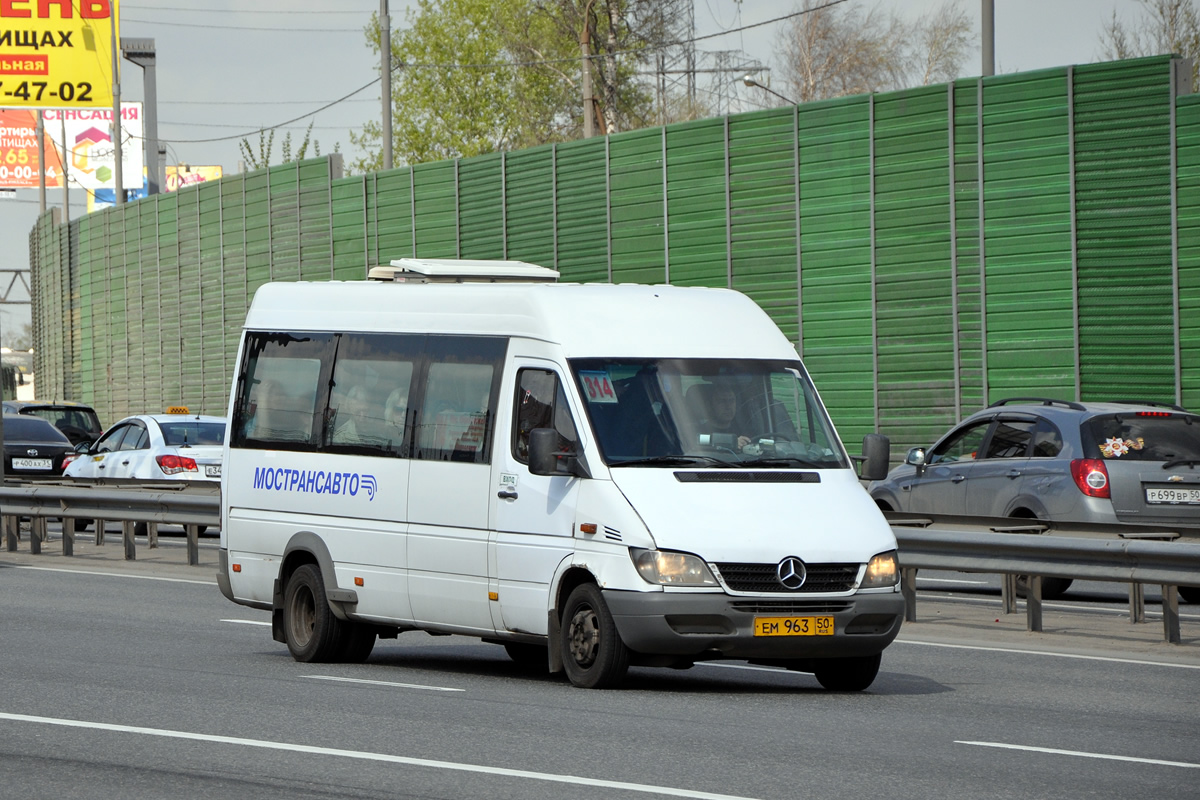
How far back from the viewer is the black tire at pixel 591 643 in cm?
1048

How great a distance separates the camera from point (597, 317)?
11438mm

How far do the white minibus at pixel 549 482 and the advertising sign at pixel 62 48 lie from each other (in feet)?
121

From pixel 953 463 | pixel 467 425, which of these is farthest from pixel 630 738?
pixel 953 463

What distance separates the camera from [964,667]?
12.5 metres

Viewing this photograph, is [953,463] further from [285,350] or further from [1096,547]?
[285,350]

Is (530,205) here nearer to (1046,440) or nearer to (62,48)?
(1046,440)

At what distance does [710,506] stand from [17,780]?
12.8 feet

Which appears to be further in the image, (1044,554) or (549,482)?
(1044,554)

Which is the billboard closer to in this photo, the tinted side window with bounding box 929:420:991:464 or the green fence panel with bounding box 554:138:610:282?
the green fence panel with bounding box 554:138:610:282

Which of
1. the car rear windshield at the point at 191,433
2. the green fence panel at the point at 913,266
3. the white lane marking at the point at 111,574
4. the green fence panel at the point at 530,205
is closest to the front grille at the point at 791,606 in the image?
the white lane marking at the point at 111,574

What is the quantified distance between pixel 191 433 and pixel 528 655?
14318 millimetres

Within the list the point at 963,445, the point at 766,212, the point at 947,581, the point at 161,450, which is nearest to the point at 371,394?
the point at 963,445

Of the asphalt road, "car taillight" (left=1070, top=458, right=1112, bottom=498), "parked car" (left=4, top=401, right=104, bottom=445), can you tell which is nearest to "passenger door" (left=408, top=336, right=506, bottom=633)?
the asphalt road

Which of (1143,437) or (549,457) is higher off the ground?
(549,457)
